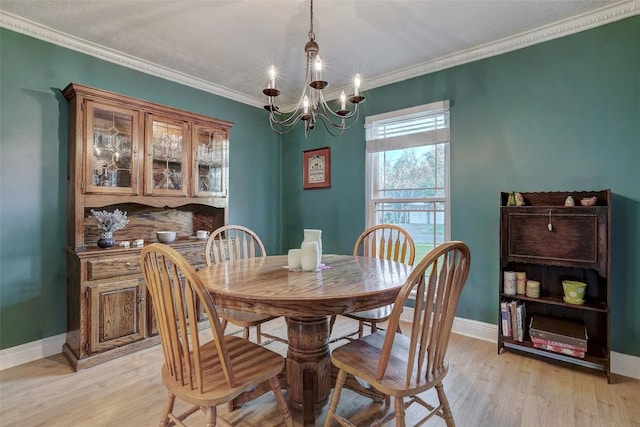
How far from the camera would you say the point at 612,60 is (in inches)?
→ 86.4

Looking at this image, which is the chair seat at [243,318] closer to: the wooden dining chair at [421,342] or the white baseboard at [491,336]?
the wooden dining chair at [421,342]

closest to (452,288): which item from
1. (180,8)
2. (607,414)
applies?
(607,414)

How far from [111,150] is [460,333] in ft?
11.1

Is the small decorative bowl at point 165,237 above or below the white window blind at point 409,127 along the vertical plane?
below

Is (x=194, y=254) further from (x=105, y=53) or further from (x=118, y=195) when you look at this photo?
(x=105, y=53)

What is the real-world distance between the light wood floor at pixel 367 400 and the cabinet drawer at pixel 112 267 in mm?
652

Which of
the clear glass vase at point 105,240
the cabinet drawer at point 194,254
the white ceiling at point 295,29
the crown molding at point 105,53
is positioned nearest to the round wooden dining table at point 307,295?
the cabinet drawer at point 194,254

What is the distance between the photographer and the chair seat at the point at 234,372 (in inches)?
45.2

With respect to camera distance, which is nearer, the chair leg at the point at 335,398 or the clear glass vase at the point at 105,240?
the chair leg at the point at 335,398

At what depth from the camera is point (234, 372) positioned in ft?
4.20

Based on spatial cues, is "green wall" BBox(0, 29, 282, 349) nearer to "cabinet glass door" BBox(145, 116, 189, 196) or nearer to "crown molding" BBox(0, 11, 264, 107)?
"crown molding" BBox(0, 11, 264, 107)

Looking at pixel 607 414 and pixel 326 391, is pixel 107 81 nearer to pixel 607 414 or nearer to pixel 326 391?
pixel 326 391

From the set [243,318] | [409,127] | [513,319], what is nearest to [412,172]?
[409,127]

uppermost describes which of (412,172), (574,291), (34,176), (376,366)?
(412,172)
